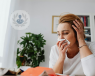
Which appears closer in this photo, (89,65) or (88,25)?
(89,65)

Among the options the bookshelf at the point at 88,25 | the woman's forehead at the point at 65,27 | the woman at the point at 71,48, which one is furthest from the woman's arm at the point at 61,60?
the bookshelf at the point at 88,25

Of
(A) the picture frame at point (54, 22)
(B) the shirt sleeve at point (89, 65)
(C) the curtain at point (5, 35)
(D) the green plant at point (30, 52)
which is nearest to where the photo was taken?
(B) the shirt sleeve at point (89, 65)

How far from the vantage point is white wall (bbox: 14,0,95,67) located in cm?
304

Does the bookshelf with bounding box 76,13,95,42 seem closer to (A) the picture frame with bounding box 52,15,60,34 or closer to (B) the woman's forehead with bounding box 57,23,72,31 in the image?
(A) the picture frame with bounding box 52,15,60,34

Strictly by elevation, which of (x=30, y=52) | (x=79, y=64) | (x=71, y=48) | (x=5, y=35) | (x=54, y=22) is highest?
(x=54, y=22)

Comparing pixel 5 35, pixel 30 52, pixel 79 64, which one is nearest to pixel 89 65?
pixel 79 64

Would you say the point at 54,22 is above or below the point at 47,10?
below

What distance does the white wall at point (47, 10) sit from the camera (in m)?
3.04

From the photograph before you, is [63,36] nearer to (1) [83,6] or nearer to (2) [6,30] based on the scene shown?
(2) [6,30]

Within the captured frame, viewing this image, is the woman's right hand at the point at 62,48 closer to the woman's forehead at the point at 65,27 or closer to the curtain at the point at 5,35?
the woman's forehead at the point at 65,27

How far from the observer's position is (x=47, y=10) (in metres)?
3.13

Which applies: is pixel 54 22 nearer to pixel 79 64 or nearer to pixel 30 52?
pixel 30 52

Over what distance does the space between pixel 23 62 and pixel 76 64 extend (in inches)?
73.5

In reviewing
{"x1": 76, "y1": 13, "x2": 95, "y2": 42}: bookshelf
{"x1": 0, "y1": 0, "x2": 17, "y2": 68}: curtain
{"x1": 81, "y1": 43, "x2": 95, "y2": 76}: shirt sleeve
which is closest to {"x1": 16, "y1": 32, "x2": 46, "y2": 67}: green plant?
{"x1": 0, "y1": 0, "x2": 17, "y2": 68}: curtain
